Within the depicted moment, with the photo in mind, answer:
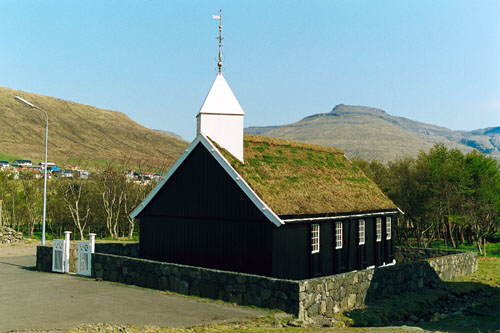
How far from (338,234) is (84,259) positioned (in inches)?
492

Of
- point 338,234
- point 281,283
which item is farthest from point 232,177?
point 338,234


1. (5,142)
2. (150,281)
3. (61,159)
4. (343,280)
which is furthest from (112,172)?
(5,142)

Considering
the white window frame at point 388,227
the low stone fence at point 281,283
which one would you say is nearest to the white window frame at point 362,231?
the white window frame at point 388,227

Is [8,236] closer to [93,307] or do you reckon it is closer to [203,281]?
[93,307]

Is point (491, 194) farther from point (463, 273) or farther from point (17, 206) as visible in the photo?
point (17, 206)

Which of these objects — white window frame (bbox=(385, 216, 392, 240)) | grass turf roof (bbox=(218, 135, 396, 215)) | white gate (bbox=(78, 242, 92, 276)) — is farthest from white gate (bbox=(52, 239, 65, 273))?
white window frame (bbox=(385, 216, 392, 240))

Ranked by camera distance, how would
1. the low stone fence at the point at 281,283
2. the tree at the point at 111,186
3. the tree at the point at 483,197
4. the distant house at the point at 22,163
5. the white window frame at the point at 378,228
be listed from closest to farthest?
the low stone fence at the point at 281,283, the white window frame at the point at 378,228, the tree at the point at 483,197, the tree at the point at 111,186, the distant house at the point at 22,163

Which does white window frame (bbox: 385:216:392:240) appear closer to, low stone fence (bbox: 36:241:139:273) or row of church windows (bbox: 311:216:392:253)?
row of church windows (bbox: 311:216:392:253)

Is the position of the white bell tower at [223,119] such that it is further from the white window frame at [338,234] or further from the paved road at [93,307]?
the paved road at [93,307]

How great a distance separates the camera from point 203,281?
19500mm

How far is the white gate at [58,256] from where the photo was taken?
2548cm

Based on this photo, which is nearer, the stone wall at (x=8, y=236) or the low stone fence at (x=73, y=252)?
the low stone fence at (x=73, y=252)

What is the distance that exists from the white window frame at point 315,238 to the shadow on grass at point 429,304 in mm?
3327

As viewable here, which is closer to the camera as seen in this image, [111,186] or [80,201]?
[111,186]
